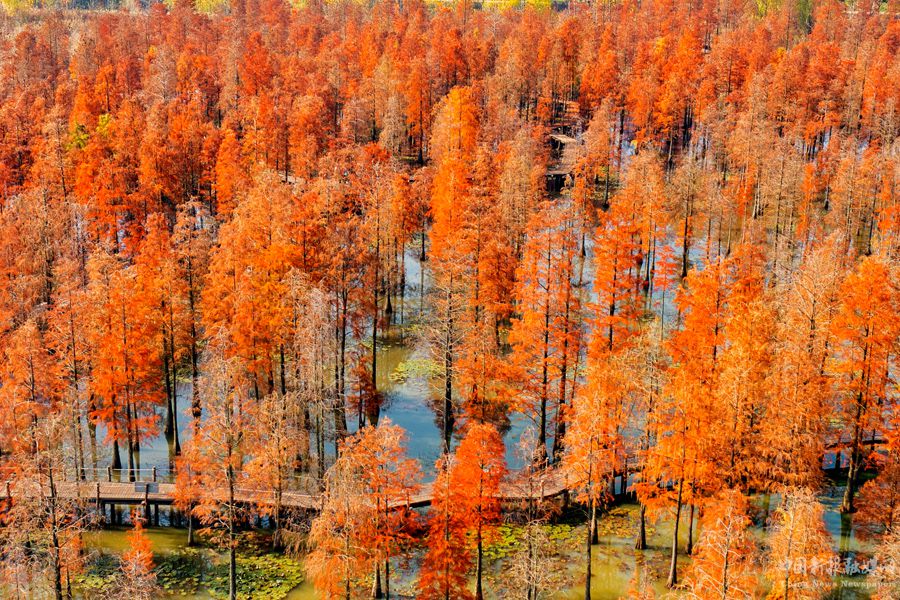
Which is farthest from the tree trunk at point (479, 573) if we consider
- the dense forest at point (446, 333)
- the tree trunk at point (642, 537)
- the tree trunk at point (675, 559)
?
the tree trunk at point (675, 559)

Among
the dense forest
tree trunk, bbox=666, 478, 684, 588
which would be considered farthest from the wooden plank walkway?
tree trunk, bbox=666, 478, 684, 588

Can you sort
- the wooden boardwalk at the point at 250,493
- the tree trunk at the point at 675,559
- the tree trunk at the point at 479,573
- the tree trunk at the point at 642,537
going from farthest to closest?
the wooden boardwalk at the point at 250,493 < the tree trunk at the point at 642,537 < the tree trunk at the point at 675,559 < the tree trunk at the point at 479,573

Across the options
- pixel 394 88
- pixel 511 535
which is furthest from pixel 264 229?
pixel 394 88

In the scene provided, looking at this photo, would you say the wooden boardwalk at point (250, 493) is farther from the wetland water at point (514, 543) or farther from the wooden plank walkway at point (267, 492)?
the wetland water at point (514, 543)

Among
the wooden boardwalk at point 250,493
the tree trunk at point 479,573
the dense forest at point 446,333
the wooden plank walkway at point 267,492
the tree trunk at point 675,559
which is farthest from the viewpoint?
the wooden plank walkway at point 267,492

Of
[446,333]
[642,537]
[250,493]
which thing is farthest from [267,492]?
[642,537]

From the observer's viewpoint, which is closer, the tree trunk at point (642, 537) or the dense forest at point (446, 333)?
the dense forest at point (446, 333)

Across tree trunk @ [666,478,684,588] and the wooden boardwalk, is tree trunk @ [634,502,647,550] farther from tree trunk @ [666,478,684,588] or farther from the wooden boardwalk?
the wooden boardwalk

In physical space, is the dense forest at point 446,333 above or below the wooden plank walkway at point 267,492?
above
